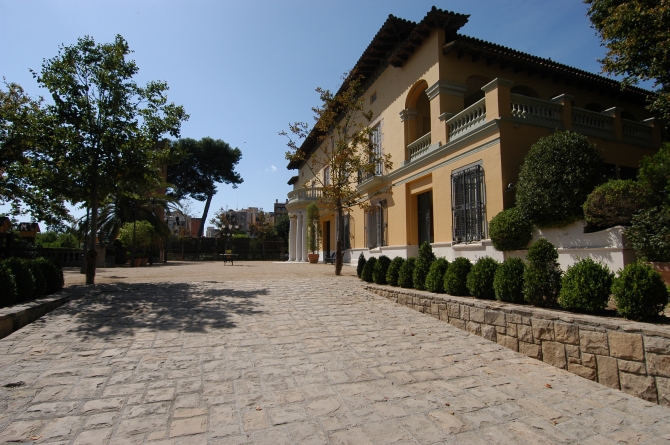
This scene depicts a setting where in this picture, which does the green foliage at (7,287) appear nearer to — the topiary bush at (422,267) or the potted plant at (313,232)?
the topiary bush at (422,267)

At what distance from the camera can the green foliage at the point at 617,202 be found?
21.4 feet

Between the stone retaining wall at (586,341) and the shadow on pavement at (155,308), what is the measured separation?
12.6 ft

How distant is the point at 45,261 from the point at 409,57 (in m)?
12.5

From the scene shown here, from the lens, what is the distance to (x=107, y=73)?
367 inches

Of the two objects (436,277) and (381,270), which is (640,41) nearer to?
(436,277)

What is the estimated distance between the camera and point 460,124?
35.5ft

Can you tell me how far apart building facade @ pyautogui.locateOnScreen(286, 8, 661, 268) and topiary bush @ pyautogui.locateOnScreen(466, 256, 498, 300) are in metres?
3.39

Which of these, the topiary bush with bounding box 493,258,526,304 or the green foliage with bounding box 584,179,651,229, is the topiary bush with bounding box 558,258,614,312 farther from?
the green foliage with bounding box 584,179,651,229

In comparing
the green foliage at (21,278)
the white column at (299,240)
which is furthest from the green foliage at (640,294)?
the white column at (299,240)

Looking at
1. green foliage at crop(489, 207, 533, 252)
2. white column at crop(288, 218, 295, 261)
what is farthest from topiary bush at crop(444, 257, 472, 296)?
white column at crop(288, 218, 295, 261)

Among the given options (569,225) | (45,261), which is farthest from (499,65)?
(45,261)

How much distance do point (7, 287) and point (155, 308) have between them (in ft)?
7.15

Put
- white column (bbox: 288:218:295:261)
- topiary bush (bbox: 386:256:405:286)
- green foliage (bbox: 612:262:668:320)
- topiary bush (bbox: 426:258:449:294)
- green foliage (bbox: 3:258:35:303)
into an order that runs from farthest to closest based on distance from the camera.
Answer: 1. white column (bbox: 288:218:295:261)
2. topiary bush (bbox: 386:256:405:286)
3. topiary bush (bbox: 426:258:449:294)
4. green foliage (bbox: 3:258:35:303)
5. green foliage (bbox: 612:262:668:320)

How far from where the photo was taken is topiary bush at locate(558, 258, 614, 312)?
4312 mm
